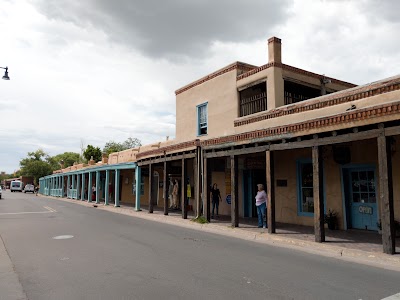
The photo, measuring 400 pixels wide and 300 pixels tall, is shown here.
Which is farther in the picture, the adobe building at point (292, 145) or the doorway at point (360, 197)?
the doorway at point (360, 197)

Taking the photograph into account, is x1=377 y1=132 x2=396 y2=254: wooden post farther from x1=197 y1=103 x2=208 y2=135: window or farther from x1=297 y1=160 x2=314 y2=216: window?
x1=197 y1=103 x2=208 y2=135: window

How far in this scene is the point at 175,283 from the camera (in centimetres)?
557

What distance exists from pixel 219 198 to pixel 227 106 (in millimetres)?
4731

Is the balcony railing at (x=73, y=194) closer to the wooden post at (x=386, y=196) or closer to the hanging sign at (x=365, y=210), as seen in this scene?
the hanging sign at (x=365, y=210)

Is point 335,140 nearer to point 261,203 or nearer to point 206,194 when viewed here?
point 261,203

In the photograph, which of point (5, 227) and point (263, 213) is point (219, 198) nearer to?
point (263, 213)

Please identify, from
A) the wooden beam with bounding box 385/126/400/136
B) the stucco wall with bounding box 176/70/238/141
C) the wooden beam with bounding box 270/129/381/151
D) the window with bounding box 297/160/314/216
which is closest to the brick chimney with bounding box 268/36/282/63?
the stucco wall with bounding box 176/70/238/141

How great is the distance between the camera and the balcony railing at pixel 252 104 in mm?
14812

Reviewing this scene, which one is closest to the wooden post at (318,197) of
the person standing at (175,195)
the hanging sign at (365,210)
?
the hanging sign at (365,210)

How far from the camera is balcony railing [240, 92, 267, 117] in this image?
14812 mm

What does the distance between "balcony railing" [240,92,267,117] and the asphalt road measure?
697cm

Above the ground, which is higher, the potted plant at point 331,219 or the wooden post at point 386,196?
the wooden post at point 386,196

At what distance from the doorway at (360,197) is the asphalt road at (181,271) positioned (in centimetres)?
384

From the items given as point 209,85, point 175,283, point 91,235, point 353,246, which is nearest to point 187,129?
point 209,85
